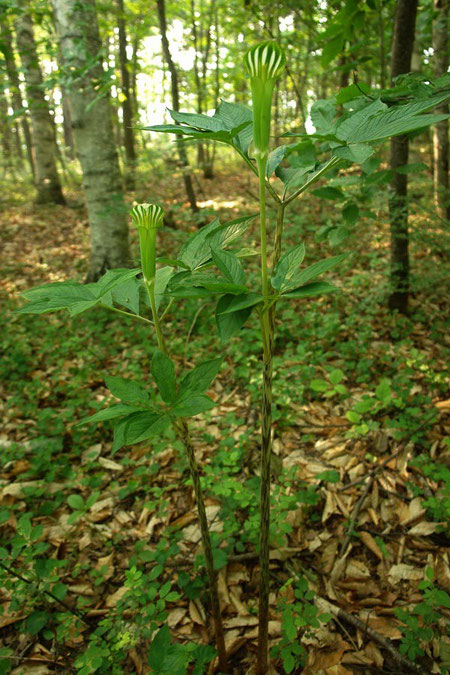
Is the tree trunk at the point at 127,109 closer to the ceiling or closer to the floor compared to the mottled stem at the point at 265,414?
closer to the ceiling

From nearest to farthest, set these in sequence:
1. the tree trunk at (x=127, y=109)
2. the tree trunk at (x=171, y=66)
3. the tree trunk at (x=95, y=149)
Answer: the tree trunk at (x=95, y=149) < the tree trunk at (x=171, y=66) < the tree trunk at (x=127, y=109)

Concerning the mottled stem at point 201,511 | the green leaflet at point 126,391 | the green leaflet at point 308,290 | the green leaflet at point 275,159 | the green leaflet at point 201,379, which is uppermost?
the green leaflet at point 275,159

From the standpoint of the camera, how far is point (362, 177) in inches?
68.6

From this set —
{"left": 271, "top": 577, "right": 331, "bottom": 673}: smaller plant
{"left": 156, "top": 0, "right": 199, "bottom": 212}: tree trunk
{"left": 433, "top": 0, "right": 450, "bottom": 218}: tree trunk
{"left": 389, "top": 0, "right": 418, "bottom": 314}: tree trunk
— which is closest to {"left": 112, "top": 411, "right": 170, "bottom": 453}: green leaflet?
{"left": 271, "top": 577, "right": 331, "bottom": 673}: smaller plant

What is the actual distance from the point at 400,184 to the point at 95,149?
118 inches

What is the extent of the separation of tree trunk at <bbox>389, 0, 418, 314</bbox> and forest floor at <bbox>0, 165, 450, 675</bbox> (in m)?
0.14

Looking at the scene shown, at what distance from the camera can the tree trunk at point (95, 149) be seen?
12.6 ft

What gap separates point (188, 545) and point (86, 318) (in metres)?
2.73

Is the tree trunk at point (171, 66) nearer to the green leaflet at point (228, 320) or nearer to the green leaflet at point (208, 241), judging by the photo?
the green leaflet at point (208, 241)

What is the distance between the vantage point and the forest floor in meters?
1.46

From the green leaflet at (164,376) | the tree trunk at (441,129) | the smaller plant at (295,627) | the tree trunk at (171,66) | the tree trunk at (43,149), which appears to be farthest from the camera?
the tree trunk at (43,149)

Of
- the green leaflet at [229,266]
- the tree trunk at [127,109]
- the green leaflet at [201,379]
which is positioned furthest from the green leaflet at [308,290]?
the tree trunk at [127,109]

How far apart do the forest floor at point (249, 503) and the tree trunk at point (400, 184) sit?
5.4 inches

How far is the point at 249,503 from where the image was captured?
6.12 ft
